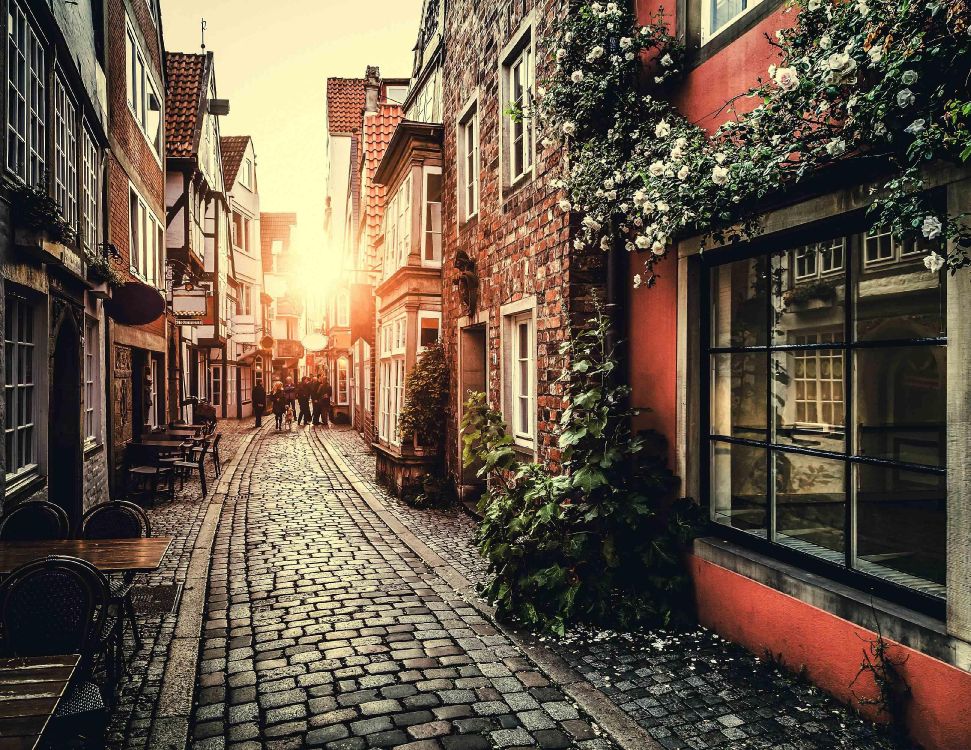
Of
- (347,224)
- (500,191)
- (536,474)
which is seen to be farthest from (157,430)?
(347,224)

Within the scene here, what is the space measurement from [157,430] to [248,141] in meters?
22.1

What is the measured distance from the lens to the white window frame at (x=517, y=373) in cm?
786

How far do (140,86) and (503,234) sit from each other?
872 cm

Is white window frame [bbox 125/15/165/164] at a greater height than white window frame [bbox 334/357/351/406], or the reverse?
white window frame [bbox 125/15/165/164]

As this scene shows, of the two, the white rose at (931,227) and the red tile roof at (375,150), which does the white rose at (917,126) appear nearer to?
the white rose at (931,227)

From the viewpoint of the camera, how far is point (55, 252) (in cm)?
639

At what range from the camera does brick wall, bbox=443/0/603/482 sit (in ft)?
21.1

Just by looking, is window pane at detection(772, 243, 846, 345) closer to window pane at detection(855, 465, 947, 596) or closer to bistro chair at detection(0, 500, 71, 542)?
window pane at detection(855, 465, 947, 596)

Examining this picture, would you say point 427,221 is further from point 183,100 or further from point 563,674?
point 183,100

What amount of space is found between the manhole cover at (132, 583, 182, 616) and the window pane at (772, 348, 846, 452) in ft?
15.3

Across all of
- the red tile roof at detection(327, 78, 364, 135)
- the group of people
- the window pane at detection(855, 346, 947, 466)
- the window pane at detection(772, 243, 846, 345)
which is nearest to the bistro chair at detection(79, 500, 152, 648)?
the window pane at detection(772, 243, 846, 345)

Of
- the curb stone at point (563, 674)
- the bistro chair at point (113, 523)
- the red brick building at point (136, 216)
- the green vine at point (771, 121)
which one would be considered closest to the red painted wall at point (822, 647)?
the curb stone at point (563, 674)

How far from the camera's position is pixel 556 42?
5770 mm

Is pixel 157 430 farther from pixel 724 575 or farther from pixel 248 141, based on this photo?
pixel 248 141
